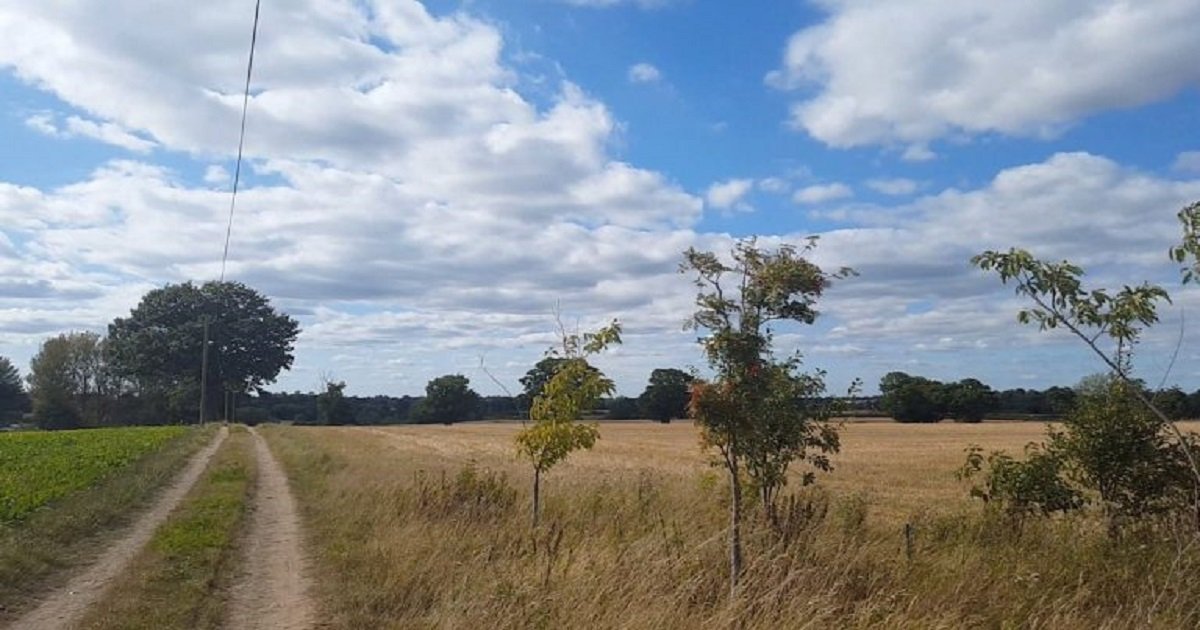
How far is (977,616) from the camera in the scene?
7672mm

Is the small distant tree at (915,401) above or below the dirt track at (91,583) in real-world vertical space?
above

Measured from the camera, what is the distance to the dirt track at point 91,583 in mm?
9164

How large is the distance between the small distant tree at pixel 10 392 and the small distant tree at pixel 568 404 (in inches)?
5176

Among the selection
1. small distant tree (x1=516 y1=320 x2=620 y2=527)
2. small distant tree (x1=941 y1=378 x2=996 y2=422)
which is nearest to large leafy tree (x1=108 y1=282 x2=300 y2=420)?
small distant tree (x1=941 y1=378 x2=996 y2=422)

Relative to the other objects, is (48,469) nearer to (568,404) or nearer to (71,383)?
(568,404)

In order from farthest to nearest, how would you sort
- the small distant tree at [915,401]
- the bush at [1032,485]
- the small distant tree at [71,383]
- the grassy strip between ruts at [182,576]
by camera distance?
the small distant tree at [71,383] < the small distant tree at [915,401] < the bush at [1032,485] < the grassy strip between ruts at [182,576]

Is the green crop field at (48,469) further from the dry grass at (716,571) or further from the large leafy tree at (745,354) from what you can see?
the large leafy tree at (745,354)

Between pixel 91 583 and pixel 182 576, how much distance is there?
102 centimetres

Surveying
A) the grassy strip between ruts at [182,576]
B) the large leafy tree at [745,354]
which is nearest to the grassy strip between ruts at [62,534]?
the grassy strip between ruts at [182,576]

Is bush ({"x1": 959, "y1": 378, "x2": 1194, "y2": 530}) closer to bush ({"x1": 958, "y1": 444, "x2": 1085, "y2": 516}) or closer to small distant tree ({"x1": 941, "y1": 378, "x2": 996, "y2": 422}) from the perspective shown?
bush ({"x1": 958, "y1": 444, "x2": 1085, "y2": 516})

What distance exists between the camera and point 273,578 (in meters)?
11.3

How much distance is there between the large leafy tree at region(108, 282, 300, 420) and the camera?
353 feet

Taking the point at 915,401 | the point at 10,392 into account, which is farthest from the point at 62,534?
the point at 10,392

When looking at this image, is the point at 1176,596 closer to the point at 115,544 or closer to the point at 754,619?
the point at 754,619
